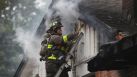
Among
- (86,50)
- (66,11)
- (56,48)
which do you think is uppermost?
(66,11)

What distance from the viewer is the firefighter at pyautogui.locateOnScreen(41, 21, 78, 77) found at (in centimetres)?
1090

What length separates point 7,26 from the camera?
35.2 m

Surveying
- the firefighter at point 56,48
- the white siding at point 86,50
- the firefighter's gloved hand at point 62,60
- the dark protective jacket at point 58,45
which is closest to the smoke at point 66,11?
the white siding at point 86,50

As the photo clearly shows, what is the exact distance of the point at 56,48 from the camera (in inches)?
432

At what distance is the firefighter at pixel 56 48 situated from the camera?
10.9 metres

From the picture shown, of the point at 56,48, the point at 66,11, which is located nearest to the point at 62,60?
the point at 56,48

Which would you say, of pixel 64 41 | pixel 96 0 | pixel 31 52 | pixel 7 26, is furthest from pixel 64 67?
pixel 7 26

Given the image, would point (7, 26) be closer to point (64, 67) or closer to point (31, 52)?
point (31, 52)

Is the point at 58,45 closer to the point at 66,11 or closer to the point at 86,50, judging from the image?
the point at 86,50

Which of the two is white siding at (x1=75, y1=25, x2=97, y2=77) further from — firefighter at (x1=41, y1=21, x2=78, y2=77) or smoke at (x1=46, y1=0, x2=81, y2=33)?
firefighter at (x1=41, y1=21, x2=78, y2=77)

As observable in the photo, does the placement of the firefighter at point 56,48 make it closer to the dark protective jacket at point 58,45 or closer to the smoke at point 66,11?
the dark protective jacket at point 58,45

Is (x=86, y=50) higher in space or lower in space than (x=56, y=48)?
higher

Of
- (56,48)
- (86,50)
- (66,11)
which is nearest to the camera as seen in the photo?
(56,48)

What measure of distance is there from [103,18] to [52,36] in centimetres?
205
